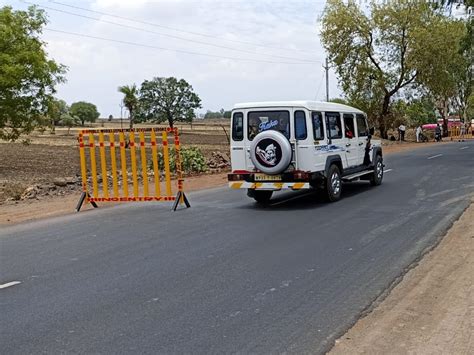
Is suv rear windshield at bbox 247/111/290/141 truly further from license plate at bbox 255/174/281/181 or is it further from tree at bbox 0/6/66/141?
tree at bbox 0/6/66/141

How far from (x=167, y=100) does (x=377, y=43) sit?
58938mm

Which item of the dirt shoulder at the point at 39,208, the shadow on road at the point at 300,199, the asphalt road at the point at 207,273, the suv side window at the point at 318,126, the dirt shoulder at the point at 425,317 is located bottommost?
the dirt shoulder at the point at 425,317

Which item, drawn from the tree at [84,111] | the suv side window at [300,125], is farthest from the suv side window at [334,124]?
the tree at [84,111]

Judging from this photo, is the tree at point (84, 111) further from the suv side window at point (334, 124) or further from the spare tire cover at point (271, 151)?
the spare tire cover at point (271, 151)

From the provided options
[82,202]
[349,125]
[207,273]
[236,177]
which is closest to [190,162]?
[349,125]

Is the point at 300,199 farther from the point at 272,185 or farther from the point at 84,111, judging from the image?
the point at 84,111

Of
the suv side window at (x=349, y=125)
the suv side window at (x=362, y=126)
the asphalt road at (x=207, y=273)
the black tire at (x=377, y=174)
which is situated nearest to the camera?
the asphalt road at (x=207, y=273)

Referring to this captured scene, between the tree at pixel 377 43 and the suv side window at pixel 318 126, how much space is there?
32.7 m

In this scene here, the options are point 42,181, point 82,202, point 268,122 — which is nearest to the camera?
point 268,122

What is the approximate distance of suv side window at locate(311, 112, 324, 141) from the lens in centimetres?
1278

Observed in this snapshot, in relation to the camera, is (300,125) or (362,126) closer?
(300,125)

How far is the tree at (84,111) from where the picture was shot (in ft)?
426

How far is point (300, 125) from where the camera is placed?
12.6m

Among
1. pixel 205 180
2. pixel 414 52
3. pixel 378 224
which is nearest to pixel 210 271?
pixel 378 224
